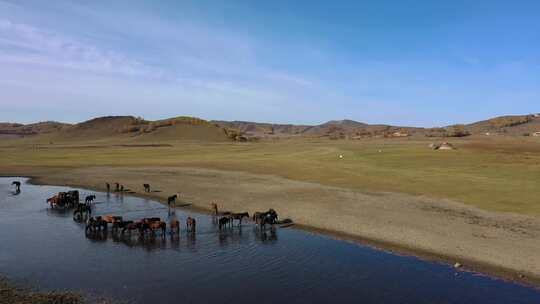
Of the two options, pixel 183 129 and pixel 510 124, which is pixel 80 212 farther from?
pixel 510 124

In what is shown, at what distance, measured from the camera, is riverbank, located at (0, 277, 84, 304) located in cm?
1335

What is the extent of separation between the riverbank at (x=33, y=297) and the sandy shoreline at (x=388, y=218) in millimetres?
12904

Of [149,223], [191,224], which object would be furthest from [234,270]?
[149,223]

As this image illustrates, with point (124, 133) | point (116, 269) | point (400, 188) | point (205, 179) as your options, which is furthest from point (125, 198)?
point (124, 133)

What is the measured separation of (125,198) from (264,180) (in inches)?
507

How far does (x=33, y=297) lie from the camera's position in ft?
45.0

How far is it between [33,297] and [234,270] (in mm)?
6867

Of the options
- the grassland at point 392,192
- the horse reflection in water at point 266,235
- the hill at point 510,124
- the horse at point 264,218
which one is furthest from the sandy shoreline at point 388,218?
the hill at point 510,124

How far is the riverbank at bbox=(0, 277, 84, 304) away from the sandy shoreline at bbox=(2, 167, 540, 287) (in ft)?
42.3

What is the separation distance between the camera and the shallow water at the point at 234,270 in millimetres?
14453

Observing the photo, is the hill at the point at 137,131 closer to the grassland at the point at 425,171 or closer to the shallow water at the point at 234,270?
the grassland at the point at 425,171

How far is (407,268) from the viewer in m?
17.2

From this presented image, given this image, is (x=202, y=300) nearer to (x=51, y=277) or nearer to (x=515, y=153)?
(x=51, y=277)

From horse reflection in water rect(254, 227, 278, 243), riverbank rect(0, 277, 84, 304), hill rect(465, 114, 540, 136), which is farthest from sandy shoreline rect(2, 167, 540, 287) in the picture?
hill rect(465, 114, 540, 136)
